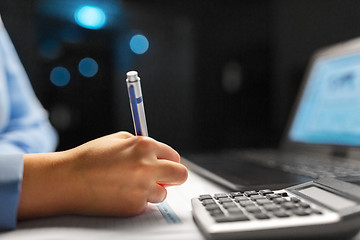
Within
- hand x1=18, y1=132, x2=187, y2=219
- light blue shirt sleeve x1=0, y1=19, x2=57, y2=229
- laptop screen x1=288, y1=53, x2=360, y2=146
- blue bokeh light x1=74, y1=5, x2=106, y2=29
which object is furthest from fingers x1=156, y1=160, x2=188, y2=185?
blue bokeh light x1=74, y1=5, x2=106, y2=29

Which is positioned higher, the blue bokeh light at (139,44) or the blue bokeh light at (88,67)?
the blue bokeh light at (139,44)

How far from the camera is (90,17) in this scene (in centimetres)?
99

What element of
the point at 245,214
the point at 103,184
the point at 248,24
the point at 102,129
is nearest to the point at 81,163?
the point at 103,184

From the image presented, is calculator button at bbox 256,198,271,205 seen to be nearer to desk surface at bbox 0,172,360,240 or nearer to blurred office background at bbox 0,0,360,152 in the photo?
desk surface at bbox 0,172,360,240

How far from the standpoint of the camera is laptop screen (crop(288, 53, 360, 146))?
28.7 inches

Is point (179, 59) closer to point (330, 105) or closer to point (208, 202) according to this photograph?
point (330, 105)

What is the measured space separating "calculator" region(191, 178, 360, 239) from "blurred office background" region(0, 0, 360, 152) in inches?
27.3

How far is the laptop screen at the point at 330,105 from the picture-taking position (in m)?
0.73

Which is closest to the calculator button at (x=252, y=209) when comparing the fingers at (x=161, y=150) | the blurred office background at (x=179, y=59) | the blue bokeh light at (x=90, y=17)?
the fingers at (x=161, y=150)

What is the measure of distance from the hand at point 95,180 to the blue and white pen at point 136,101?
0.03m

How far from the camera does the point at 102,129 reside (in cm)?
98

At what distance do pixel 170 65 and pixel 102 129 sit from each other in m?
0.28

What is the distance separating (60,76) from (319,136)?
2.30 feet

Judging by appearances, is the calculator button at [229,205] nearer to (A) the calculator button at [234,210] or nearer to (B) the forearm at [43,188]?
(A) the calculator button at [234,210]
